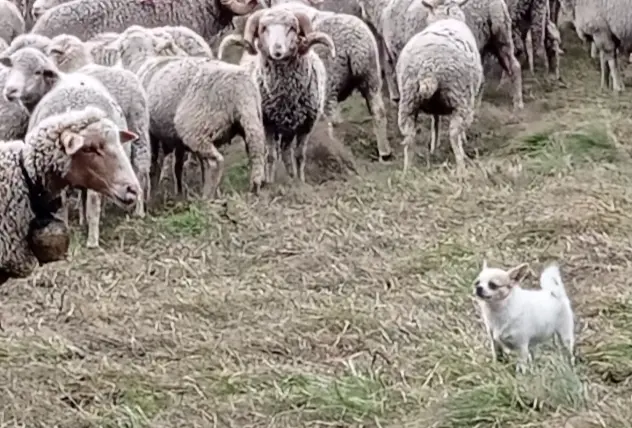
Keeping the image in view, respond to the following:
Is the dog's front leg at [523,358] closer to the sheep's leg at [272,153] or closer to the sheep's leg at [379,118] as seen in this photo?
the sheep's leg at [272,153]

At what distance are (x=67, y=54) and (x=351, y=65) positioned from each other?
243cm

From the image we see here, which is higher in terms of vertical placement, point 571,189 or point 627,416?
point 627,416

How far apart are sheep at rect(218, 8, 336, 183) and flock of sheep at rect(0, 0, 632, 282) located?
0.03 ft

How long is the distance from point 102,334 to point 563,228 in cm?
288

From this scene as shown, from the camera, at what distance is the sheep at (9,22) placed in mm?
13773

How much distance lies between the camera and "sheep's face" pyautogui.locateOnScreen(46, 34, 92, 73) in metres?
10.8

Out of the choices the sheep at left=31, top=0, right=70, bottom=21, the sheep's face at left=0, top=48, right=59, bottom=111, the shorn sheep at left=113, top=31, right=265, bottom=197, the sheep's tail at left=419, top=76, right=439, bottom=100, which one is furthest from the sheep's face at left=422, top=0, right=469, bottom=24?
the sheep's face at left=0, top=48, right=59, bottom=111

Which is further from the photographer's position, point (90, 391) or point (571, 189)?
point (571, 189)

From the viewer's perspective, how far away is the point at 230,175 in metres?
11.5

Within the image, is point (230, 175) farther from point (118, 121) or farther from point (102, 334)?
point (102, 334)

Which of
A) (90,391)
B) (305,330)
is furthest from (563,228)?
(90,391)

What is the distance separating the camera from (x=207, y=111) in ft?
33.6

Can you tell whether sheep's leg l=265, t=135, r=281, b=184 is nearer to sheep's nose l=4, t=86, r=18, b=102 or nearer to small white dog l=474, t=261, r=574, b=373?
sheep's nose l=4, t=86, r=18, b=102

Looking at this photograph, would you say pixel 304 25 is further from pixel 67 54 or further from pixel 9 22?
pixel 9 22
